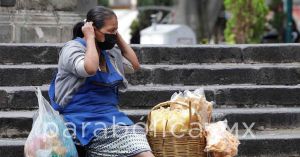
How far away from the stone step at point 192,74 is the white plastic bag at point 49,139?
2233 millimetres

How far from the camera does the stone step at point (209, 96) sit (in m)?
7.57

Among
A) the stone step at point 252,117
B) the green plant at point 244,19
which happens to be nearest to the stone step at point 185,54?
the stone step at point 252,117

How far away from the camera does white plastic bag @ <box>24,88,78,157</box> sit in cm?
566

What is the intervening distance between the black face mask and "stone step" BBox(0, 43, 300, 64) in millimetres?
2324

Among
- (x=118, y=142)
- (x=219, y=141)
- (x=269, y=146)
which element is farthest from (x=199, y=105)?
(x=269, y=146)

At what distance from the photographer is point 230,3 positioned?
19.0 meters

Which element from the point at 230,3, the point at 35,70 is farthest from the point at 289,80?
the point at 230,3

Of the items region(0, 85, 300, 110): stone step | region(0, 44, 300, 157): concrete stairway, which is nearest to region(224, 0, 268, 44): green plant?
region(0, 44, 300, 157): concrete stairway

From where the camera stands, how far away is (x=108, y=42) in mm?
5996

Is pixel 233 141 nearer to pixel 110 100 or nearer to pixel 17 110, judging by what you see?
pixel 110 100

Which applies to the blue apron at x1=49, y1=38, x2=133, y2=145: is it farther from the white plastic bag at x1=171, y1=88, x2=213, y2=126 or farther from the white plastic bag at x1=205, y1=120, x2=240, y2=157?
the white plastic bag at x1=205, y1=120, x2=240, y2=157

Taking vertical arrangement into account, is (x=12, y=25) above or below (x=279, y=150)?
above

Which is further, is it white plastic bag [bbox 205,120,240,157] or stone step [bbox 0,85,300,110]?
stone step [bbox 0,85,300,110]

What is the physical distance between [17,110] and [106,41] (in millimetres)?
1904
